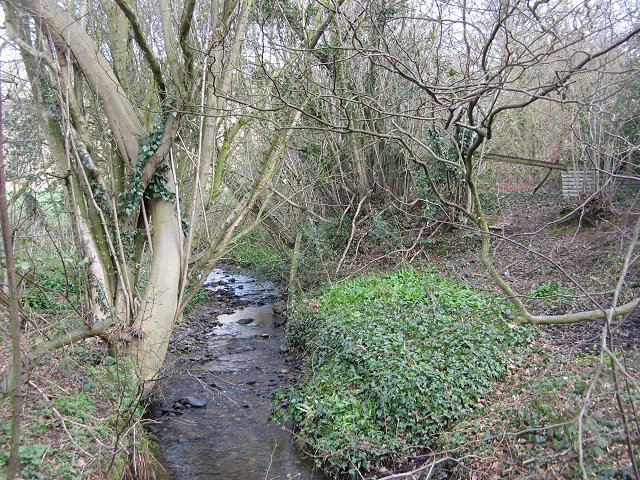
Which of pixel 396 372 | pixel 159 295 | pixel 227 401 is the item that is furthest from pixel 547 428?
pixel 159 295

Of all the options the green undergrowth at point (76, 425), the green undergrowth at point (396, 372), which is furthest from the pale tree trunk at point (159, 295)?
the green undergrowth at point (396, 372)

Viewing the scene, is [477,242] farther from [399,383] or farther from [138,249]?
[138,249]

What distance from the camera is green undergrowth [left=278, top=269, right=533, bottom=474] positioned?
6270 millimetres

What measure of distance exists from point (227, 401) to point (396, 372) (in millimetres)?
3212

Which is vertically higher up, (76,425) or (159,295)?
(159,295)

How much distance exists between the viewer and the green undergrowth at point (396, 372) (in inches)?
247

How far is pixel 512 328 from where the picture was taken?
743cm

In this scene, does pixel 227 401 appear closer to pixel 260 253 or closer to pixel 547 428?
pixel 547 428

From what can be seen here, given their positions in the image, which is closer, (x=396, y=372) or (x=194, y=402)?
(x=396, y=372)

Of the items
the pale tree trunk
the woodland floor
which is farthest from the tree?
the woodland floor

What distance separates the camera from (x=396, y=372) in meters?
6.81

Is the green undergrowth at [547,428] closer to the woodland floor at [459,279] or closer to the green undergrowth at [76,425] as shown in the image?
the woodland floor at [459,279]

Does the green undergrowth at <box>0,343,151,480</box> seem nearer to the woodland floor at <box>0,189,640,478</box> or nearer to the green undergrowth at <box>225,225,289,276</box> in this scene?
the woodland floor at <box>0,189,640,478</box>

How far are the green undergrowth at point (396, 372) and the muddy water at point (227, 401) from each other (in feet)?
1.72
